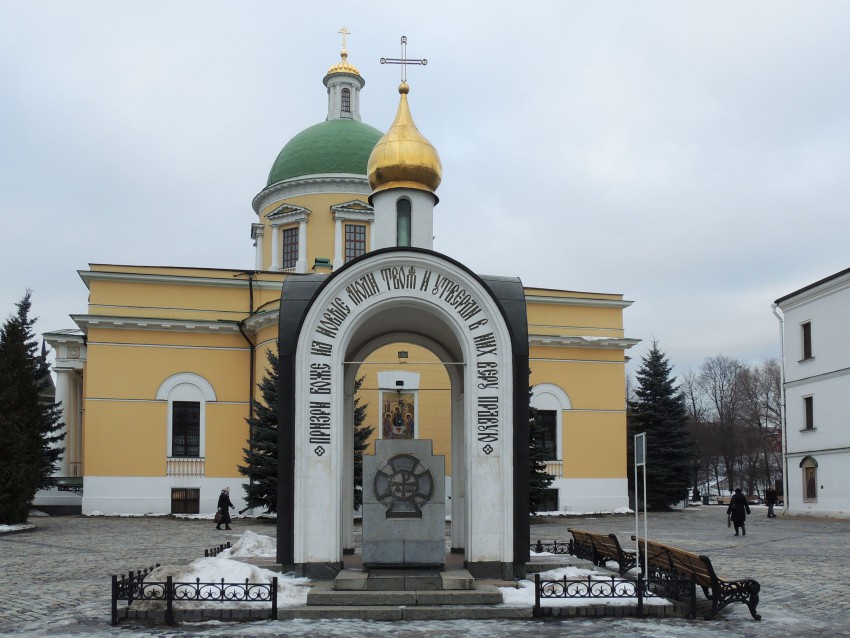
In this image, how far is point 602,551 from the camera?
1393cm

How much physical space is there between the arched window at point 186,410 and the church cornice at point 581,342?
11.7 meters

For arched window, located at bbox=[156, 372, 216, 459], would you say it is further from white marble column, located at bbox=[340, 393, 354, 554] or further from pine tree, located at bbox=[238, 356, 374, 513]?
white marble column, located at bbox=[340, 393, 354, 554]

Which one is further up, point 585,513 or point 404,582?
point 404,582

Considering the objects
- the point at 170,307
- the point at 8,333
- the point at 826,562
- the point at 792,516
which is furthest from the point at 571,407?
the point at 8,333

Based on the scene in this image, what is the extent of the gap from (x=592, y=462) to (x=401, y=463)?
21.7 meters

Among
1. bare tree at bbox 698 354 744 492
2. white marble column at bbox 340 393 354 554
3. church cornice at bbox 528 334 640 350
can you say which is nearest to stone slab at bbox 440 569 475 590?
white marble column at bbox 340 393 354 554

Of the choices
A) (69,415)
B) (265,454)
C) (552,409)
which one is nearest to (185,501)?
(265,454)

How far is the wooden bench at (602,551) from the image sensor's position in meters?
13.1

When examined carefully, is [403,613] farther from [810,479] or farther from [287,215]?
[287,215]

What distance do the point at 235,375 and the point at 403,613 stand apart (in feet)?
71.1

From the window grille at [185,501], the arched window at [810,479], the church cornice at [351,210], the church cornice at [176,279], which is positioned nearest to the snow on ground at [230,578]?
the window grille at [185,501]

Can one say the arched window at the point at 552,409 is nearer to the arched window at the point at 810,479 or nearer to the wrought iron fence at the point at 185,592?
the arched window at the point at 810,479

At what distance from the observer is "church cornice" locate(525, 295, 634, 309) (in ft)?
108

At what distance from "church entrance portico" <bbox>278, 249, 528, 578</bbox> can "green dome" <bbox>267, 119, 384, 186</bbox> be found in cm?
2273
